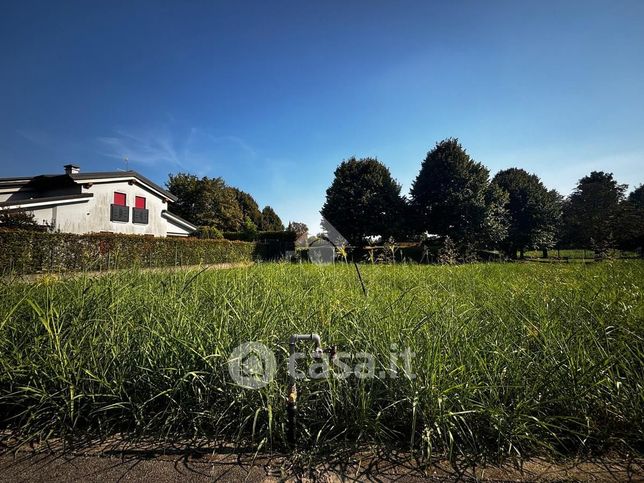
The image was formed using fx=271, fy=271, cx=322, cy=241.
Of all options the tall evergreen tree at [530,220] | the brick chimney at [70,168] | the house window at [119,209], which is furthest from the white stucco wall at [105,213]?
the tall evergreen tree at [530,220]

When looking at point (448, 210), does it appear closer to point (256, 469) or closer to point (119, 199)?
A: point (256, 469)

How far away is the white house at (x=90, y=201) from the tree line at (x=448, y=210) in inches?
491

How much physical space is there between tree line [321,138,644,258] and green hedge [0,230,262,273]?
27.9 ft

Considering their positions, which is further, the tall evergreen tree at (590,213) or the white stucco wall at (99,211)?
the tall evergreen tree at (590,213)

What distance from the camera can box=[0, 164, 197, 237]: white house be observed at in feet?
43.7

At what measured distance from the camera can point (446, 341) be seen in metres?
1.61

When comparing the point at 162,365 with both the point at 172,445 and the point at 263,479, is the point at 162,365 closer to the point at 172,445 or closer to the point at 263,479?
the point at 172,445

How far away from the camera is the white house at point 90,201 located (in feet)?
43.7

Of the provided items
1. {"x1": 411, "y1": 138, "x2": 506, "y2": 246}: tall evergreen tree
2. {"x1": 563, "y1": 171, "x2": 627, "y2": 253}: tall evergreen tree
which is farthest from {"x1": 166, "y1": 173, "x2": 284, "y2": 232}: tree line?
{"x1": 563, "y1": 171, "x2": 627, "y2": 253}: tall evergreen tree

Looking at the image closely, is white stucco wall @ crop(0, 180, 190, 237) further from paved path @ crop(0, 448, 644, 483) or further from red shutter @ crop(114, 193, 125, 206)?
paved path @ crop(0, 448, 644, 483)

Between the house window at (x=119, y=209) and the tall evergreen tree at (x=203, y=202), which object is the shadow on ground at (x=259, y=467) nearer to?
the house window at (x=119, y=209)

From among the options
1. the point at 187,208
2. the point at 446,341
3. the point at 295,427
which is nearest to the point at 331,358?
the point at 295,427

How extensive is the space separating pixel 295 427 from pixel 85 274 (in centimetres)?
251

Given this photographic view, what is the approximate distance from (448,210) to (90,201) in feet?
71.9
